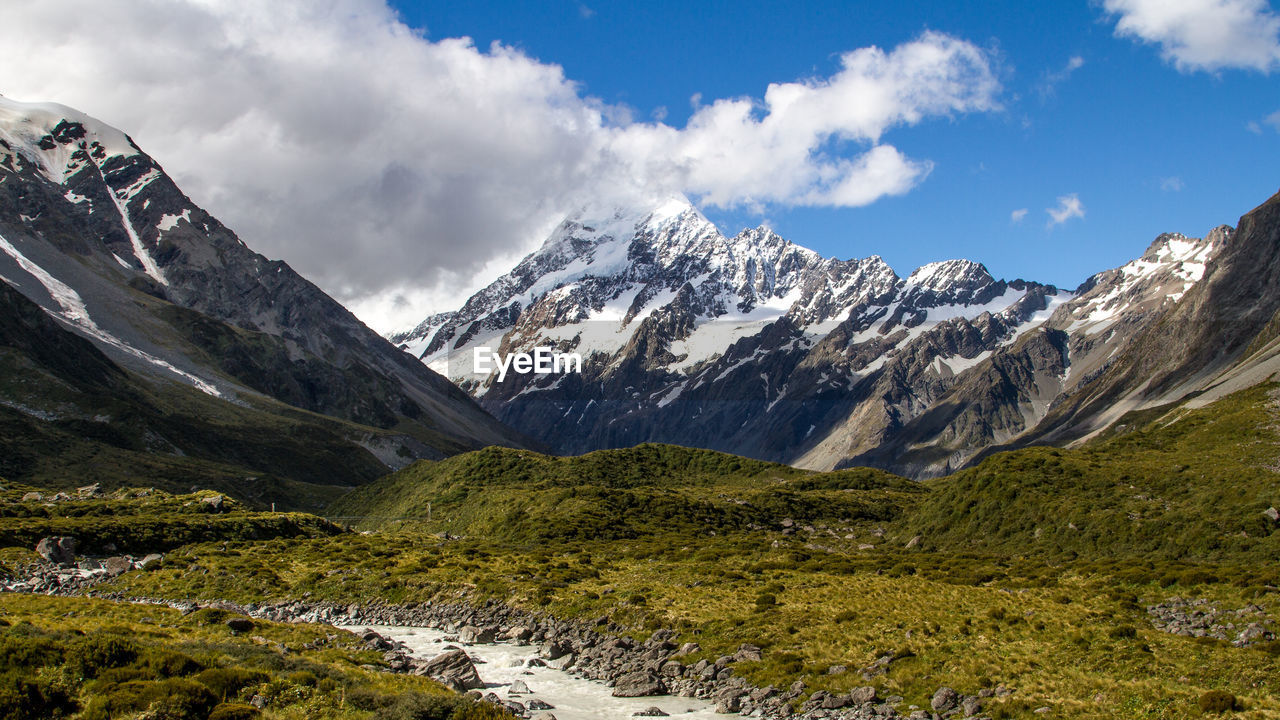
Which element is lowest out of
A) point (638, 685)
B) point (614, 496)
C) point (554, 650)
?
point (638, 685)

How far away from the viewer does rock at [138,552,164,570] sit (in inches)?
2574

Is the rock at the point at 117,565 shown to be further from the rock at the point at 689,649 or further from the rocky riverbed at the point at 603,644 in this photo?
the rock at the point at 689,649

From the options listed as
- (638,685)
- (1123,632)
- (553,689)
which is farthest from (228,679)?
(1123,632)

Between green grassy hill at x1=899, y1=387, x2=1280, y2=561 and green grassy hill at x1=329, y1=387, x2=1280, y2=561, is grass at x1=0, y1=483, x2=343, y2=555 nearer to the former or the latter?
green grassy hill at x1=329, y1=387, x2=1280, y2=561

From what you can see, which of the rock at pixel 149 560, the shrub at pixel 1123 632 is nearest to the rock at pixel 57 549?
the rock at pixel 149 560

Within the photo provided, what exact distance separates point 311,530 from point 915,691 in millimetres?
74504

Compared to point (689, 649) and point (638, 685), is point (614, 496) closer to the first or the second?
point (689, 649)

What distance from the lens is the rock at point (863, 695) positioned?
113ft

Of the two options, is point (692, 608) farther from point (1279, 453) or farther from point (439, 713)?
point (1279, 453)

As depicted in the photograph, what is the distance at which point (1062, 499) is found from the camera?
7831 centimetres

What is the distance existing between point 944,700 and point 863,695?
128 inches

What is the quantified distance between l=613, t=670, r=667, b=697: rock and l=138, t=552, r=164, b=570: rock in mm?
45104

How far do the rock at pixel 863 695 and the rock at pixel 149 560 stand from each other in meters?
56.7

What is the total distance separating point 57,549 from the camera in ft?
207
